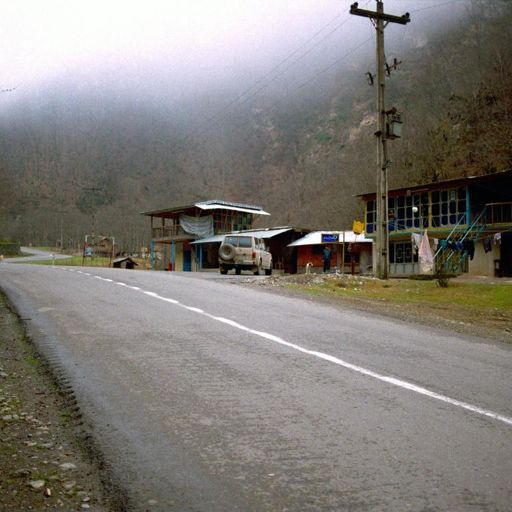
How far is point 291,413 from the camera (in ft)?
14.6

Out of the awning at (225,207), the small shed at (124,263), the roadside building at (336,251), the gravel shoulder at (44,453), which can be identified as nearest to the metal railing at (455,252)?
the roadside building at (336,251)

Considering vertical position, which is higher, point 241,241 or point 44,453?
point 241,241

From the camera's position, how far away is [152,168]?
150 metres

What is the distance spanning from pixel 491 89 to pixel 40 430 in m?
57.4

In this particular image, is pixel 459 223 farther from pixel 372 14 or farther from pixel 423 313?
pixel 423 313

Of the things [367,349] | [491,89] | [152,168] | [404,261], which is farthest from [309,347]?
[152,168]

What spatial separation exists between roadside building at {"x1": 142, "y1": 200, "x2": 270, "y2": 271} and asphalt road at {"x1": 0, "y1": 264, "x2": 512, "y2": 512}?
4001 centimetres

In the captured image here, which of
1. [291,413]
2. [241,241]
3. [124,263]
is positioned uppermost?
[241,241]

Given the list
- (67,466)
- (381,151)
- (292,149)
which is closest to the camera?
(67,466)

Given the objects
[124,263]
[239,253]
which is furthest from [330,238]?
[124,263]

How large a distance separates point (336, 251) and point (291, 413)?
3861 centimetres

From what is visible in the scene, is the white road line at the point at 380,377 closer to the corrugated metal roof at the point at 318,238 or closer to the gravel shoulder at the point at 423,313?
the gravel shoulder at the point at 423,313

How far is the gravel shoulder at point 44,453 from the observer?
3023 mm

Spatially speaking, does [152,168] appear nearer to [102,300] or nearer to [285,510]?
[102,300]
